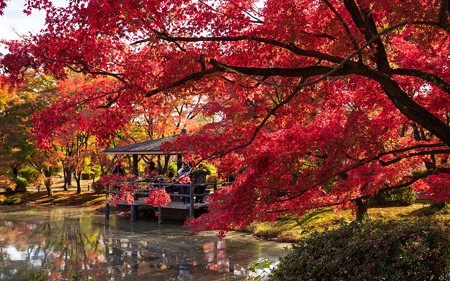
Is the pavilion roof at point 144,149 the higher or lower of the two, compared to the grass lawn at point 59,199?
higher

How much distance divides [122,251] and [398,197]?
853cm

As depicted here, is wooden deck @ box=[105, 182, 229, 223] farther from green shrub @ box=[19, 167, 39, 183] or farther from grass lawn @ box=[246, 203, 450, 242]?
green shrub @ box=[19, 167, 39, 183]

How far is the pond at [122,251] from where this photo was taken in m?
8.70

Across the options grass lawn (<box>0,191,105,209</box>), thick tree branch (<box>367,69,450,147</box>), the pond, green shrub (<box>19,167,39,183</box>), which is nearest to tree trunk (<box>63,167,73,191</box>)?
grass lawn (<box>0,191,105,209</box>)

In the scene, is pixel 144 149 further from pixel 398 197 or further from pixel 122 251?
pixel 398 197

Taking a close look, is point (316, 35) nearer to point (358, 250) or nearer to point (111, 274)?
point (358, 250)

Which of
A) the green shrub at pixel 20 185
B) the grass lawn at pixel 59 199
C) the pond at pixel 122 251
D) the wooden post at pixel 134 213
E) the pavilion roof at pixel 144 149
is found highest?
the pavilion roof at pixel 144 149

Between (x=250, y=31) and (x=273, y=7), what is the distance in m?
0.37

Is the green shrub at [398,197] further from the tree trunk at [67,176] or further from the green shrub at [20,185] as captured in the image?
the green shrub at [20,185]

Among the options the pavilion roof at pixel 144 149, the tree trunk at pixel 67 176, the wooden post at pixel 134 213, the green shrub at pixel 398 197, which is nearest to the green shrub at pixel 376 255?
the green shrub at pixel 398 197

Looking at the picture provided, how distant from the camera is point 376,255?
402 centimetres

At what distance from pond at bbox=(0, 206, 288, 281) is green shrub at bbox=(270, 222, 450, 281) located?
12.7 feet

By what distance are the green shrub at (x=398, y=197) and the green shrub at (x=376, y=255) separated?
10.0 meters

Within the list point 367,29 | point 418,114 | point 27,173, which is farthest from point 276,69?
point 27,173
